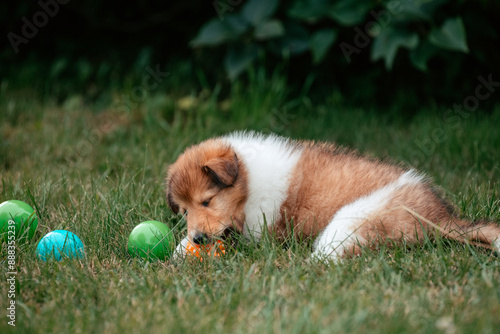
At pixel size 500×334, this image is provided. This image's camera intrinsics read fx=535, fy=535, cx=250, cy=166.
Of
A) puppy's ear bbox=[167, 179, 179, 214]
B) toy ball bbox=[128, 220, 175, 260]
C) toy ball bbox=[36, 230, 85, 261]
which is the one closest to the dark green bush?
puppy's ear bbox=[167, 179, 179, 214]

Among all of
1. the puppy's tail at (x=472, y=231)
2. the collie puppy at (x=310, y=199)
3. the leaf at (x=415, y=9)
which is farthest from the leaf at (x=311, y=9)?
the puppy's tail at (x=472, y=231)

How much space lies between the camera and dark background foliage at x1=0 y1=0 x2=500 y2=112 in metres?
5.09

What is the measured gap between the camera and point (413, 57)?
16.6 ft

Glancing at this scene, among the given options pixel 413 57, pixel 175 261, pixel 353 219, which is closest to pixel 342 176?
pixel 353 219

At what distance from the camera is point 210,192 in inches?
123

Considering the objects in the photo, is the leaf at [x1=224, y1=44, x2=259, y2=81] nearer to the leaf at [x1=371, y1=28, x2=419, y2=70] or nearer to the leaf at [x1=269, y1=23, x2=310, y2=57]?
the leaf at [x1=269, y1=23, x2=310, y2=57]

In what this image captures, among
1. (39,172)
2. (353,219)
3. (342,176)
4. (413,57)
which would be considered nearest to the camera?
(353,219)

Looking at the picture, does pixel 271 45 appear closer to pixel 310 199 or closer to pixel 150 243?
pixel 310 199

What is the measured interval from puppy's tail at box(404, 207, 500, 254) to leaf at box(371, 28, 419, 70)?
238cm

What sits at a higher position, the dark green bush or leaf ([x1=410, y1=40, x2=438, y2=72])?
the dark green bush

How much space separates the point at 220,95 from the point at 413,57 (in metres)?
2.13

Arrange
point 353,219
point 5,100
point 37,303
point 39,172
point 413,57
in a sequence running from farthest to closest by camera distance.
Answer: point 5,100, point 413,57, point 39,172, point 353,219, point 37,303

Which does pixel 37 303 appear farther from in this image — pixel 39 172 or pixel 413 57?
pixel 413 57

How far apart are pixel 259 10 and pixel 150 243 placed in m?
3.20
